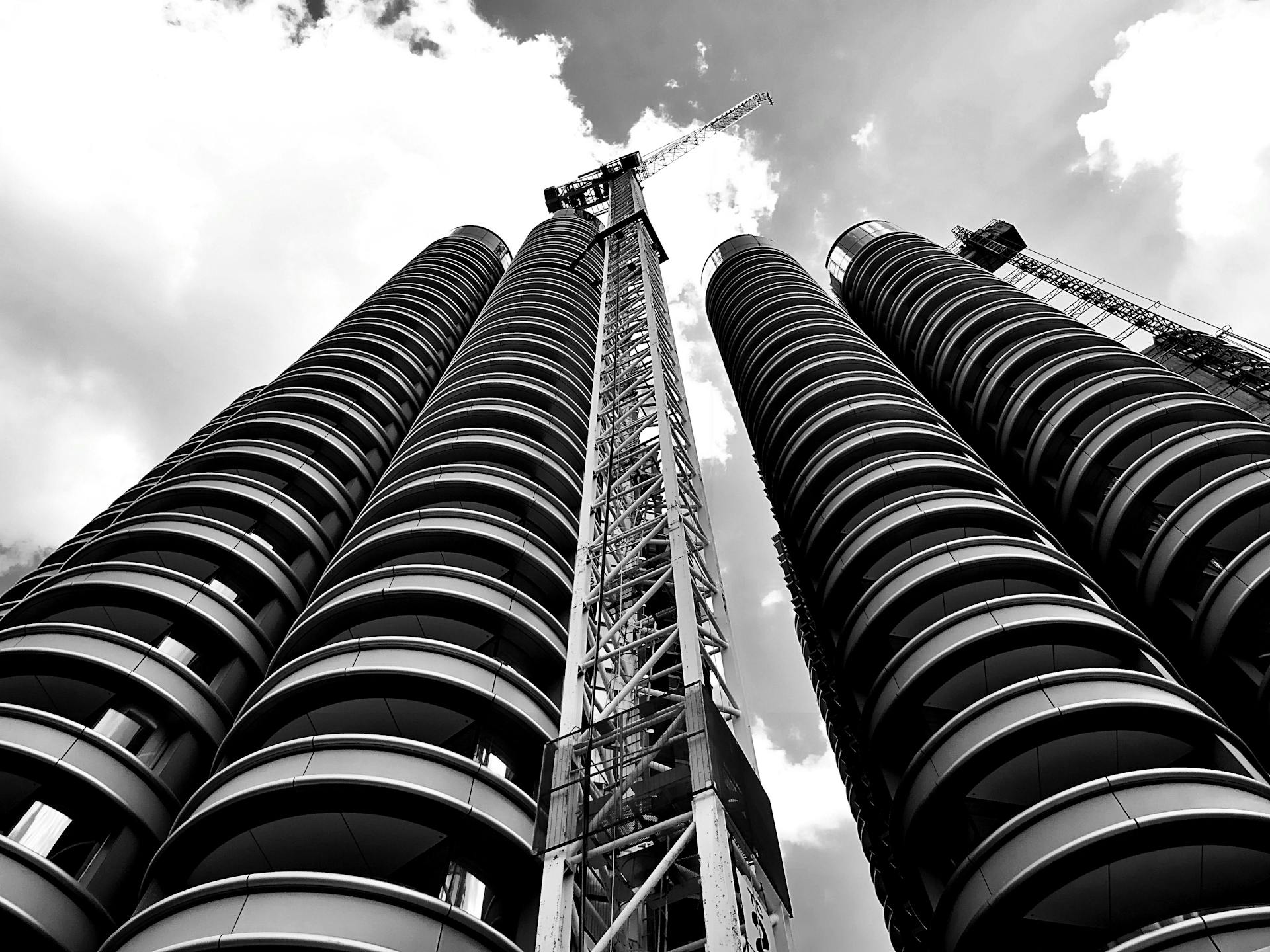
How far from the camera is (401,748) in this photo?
58.1 feet

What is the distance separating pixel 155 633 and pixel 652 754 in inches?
645

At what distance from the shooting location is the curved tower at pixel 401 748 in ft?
48.6

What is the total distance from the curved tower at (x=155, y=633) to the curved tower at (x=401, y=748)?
1.94m

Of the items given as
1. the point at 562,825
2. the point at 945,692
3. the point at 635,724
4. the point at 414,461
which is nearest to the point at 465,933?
the point at 562,825

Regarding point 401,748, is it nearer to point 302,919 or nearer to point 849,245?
point 302,919

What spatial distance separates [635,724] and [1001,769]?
41.2ft

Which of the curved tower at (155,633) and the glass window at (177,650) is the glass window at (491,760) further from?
the glass window at (177,650)

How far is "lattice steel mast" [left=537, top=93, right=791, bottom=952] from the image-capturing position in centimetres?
Answer: 1298

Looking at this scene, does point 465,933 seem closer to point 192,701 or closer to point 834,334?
point 192,701

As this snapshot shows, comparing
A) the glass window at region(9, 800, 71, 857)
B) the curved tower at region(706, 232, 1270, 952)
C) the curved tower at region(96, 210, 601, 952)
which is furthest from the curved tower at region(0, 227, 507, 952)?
the curved tower at region(706, 232, 1270, 952)

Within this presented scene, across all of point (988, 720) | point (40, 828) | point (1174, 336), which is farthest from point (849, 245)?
point (40, 828)

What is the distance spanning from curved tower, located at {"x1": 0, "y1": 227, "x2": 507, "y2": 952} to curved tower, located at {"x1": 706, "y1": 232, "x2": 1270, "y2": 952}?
1899 cm

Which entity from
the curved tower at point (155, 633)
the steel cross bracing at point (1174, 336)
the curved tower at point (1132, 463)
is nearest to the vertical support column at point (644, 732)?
the curved tower at point (155, 633)

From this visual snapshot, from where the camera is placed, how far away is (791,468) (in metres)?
41.0
